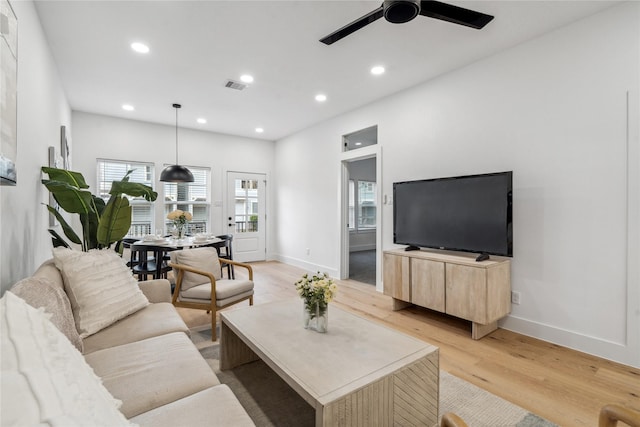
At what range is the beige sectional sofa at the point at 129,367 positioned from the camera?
684 mm

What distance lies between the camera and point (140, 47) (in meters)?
3.13

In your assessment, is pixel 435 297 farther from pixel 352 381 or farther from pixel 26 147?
pixel 26 147

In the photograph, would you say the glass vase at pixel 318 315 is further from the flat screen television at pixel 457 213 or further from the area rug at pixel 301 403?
the flat screen television at pixel 457 213

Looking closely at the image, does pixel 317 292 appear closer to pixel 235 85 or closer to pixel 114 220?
pixel 114 220

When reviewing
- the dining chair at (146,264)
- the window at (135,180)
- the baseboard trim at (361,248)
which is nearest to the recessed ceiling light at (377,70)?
the dining chair at (146,264)

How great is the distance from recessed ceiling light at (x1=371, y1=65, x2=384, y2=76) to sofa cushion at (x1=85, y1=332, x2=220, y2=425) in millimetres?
3387

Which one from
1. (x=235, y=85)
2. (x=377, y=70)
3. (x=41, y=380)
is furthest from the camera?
(x=235, y=85)

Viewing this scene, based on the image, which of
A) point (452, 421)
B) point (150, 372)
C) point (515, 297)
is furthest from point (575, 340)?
point (150, 372)

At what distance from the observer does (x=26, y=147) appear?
6.81 ft

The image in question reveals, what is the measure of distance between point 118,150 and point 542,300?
6681 millimetres

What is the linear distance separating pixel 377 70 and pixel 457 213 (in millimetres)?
1929

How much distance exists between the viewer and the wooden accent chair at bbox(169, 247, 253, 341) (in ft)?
9.52

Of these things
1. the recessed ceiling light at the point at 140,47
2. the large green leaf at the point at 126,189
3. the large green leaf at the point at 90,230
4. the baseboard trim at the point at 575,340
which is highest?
the recessed ceiling light at the point at 140,47

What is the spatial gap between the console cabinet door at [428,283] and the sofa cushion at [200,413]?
253cm
